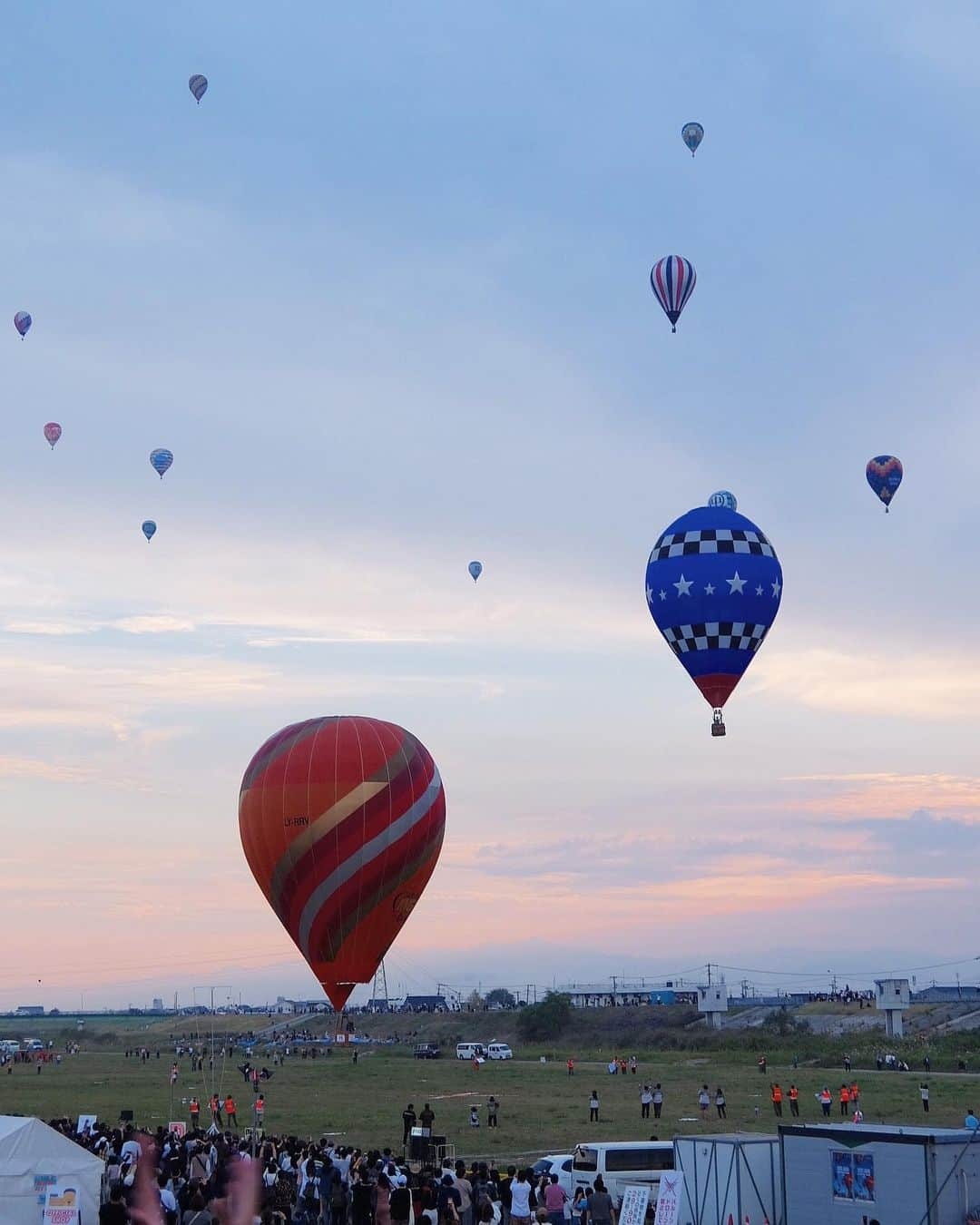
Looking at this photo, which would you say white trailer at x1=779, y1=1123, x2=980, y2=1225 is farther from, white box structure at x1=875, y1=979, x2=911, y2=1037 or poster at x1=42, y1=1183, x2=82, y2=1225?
white box structure at x1=875, y1=979, x2=911, y2=1037

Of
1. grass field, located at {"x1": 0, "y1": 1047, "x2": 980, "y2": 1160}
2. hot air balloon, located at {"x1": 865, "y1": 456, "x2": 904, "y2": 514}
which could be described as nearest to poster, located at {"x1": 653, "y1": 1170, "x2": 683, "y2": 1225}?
grass field, located at {"x1": 0, "y1": 1047, "x2": 980, "y2": 1160}

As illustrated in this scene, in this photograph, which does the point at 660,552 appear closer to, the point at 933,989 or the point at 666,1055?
the point at 666,1055

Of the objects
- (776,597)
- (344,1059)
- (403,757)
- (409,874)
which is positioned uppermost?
(776,597)

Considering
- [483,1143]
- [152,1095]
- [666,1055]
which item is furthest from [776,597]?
[666,1055]

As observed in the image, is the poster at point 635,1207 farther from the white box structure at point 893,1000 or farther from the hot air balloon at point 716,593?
the white box structure at point 893,1000

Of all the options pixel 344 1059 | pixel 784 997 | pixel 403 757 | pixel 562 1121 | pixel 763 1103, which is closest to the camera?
pixel 403 757

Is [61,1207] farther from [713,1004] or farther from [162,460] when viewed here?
[713,1004]
